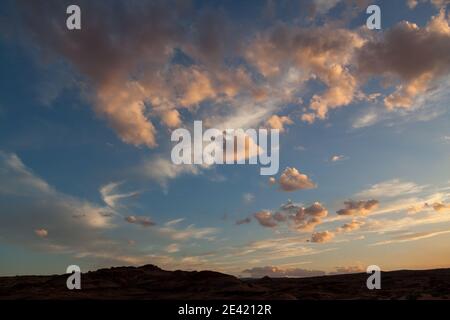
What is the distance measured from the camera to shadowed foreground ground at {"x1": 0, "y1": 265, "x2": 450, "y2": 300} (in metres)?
37.0

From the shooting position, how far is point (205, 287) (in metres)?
46.6

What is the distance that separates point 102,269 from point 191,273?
51.4 ft

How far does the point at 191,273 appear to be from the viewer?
57.1 metres

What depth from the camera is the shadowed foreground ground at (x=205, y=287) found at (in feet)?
121
